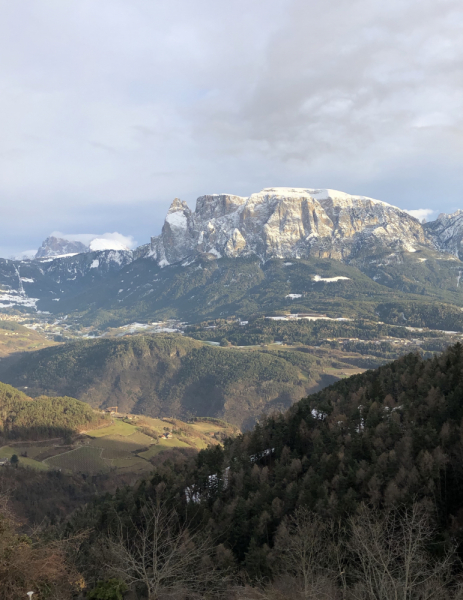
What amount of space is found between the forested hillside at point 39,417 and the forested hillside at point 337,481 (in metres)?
93.8

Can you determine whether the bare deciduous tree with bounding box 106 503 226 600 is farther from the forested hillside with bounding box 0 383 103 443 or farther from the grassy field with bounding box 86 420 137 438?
the forested hillside with bounding box 0 383 103 443

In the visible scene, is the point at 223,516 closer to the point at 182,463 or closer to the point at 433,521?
the point at 433,521

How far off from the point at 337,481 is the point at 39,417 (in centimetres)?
15367

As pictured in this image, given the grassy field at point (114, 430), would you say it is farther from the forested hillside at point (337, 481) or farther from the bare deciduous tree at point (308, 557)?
the bare deciduous tree at point (308, 557)

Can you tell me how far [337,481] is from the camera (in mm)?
57062

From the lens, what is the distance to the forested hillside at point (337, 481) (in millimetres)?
43250

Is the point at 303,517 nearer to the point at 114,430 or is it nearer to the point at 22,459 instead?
the point at 22,459

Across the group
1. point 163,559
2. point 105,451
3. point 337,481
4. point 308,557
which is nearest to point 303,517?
point 337,481

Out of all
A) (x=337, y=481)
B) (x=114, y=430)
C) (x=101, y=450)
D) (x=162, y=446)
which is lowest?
(x=162, y=446)

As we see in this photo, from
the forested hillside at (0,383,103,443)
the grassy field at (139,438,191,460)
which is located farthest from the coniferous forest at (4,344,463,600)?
the forested hillside at (0,383,103,443)

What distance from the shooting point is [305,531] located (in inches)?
1513

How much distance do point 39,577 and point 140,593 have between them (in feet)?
72.6

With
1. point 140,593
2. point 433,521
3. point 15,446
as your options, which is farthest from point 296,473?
point 15,446

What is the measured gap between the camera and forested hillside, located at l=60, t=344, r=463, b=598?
43.2 meters
